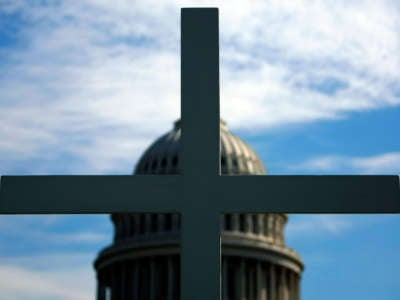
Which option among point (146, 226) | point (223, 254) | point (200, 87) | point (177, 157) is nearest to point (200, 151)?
point (200, 87)

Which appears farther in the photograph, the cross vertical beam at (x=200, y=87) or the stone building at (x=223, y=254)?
the stone building at (x=223, y=254)

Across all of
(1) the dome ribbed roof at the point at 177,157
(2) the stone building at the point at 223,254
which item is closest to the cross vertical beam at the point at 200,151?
(2) the stone building at the point at 223,254

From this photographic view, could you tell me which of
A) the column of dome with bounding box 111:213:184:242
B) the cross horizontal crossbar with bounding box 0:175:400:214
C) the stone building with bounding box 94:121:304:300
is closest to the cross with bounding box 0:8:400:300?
the cross horizontal crossbar with bounding box 0:175:400:214

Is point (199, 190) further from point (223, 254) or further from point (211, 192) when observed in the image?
point (223, 254)

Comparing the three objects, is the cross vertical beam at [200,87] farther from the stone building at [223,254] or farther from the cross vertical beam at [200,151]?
the stone building at [223,254]

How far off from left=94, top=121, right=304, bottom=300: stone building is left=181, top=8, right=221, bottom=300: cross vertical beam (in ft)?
271

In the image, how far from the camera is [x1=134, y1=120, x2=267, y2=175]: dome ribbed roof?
3824 inches

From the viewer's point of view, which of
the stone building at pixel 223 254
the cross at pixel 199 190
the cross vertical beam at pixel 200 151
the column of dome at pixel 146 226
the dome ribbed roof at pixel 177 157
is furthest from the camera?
the dome ribbed roof at pixel 177 157

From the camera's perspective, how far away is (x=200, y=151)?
10617 millimetres

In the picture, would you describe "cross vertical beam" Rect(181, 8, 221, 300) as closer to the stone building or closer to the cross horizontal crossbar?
the cross horizontal crossbar

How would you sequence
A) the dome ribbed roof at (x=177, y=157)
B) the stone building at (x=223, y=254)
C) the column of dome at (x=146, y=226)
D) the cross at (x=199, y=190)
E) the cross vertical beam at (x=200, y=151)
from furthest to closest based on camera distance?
the dome ribbed roof at (x=177, y=157) → the column of dome at (x=146, y=226) → the stone building at (x=223, y=254) → the cross at (x=199, y=190) → the cross vertical beam at (x=200, y=151)

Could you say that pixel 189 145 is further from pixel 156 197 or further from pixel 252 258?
pixel 252 258

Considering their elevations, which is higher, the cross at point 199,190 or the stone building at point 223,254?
the stone building at point 223,254

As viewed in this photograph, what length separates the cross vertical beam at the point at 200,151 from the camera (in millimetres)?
10156
